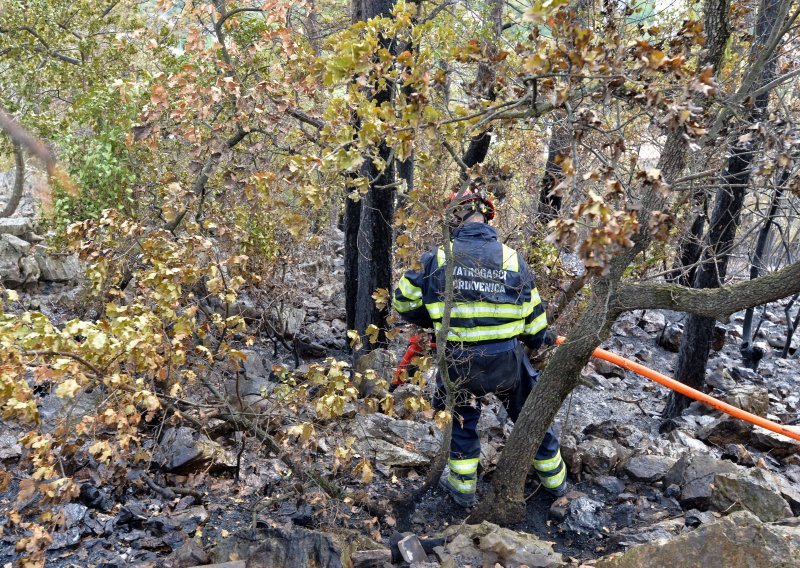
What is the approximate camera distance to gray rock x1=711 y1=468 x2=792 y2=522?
3963mm

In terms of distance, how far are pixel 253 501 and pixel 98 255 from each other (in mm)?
1886

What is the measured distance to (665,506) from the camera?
4398 mm

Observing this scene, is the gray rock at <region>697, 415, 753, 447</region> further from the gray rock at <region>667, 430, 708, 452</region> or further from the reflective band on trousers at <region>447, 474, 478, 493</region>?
the reflective band on trousers at <region>447, 474, 478, 493</region>

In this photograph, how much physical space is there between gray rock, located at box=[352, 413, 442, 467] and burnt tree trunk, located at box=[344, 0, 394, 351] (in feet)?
3.13

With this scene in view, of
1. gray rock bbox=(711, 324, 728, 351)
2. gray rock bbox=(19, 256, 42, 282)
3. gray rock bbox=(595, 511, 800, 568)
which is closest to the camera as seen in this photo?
gray rock bbox=(595, 511, 800, 568)

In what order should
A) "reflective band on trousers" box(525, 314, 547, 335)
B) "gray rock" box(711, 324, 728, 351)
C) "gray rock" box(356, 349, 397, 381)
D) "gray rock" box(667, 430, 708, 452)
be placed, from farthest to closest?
"gray rock" box(711, 324, 728, 351) → "gray rock" box(356, 349, 397, 381) → "gray rock" box(667, 430, 708, 452) → "reflective band on trousers" box(525, 314, 547, 335)

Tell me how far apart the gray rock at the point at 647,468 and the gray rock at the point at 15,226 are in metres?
8.58

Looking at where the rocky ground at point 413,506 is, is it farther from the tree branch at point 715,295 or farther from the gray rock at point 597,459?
the tree branch at point 715,295

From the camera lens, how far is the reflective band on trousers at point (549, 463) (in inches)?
171

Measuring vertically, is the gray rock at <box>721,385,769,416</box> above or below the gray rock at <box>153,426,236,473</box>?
below

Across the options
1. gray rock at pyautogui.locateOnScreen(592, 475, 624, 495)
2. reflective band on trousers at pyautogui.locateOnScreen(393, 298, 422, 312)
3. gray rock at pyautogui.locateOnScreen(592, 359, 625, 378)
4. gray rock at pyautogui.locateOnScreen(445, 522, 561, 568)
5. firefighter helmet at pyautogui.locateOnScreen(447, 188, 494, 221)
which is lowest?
gray rock at pyautogui.locateOnScreen(592, 359, 625, 378)

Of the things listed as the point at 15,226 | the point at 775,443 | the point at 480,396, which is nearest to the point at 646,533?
the point at 480,396

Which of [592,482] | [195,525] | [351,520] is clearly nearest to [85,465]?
[195,525]

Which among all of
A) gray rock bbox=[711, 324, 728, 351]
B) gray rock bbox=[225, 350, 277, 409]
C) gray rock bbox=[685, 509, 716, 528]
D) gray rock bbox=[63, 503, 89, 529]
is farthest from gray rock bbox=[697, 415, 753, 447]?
gray rock bbox=[63, 503, 89, 529]
